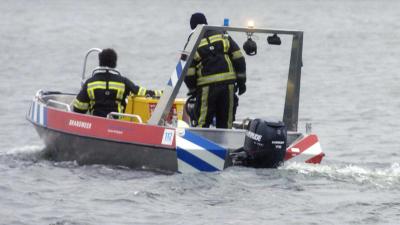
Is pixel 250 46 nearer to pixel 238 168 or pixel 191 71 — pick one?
pixel 191 71

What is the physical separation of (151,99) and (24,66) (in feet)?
65.3

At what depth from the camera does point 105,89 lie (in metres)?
14.4

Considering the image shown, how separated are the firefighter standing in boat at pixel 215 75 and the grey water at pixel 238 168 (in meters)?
1.15

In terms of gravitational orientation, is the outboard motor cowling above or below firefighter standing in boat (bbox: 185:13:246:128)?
below

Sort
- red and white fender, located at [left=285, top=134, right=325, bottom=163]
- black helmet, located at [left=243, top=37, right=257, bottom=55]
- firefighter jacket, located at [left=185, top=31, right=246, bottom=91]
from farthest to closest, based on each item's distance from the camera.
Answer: firefighter jacket, located at [left=185, top=31, right=246, bottom=91]
black helmet, located at [left=243, top=37, right=257, bottom=55]
red and white fender, located at [left=285, top=134, right=325, bottom=163]

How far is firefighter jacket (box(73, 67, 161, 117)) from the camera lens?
567 inches

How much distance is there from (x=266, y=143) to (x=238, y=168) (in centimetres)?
44

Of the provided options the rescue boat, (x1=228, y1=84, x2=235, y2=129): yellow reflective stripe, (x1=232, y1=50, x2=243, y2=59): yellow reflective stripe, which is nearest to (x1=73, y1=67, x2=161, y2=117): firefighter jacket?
the rescue boat

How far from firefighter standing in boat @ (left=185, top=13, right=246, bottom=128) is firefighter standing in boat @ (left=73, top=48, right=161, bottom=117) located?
70 centimetres

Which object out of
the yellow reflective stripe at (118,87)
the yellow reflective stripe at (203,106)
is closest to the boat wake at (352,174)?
the yellow reflective stripe at (203,106)

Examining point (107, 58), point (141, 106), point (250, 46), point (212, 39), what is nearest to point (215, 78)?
point (212, 39)

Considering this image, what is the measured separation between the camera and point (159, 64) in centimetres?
3703

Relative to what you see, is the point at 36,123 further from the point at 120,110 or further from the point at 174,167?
the point at 174,167

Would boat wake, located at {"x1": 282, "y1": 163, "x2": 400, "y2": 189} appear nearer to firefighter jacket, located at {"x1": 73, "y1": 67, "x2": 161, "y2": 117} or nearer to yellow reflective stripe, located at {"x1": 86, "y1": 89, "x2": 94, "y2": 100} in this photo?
firefighter jacket, located at {"x1": 73, "y1": 67, "x2": 161, "y2": 117}
